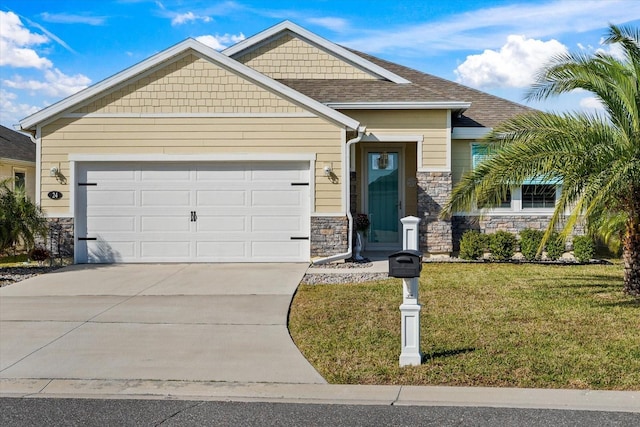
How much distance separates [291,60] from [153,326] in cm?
1094

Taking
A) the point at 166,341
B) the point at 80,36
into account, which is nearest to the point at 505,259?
the point at 166,341

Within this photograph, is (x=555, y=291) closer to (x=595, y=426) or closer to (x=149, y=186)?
(x=595, y=426)

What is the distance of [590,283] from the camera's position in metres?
11.5

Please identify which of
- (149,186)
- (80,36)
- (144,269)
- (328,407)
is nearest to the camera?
(328,407)

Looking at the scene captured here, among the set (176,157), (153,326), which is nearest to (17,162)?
(176,157)

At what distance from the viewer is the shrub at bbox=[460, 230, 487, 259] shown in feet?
48.5

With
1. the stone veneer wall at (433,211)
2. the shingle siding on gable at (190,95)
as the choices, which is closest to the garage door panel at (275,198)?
the shingle siding on gable at (190,95)

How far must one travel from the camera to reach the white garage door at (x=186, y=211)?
45.5 ft

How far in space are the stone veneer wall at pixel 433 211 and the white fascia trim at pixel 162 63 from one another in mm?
2781

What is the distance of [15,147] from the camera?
20750mm

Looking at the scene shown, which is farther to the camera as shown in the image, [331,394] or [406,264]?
[406,264]

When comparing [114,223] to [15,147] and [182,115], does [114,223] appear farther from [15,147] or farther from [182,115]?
[15,147]

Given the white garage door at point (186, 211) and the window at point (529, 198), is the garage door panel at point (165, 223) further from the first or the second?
the window at point (529, 198)

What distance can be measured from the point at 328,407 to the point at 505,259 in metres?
10.4
